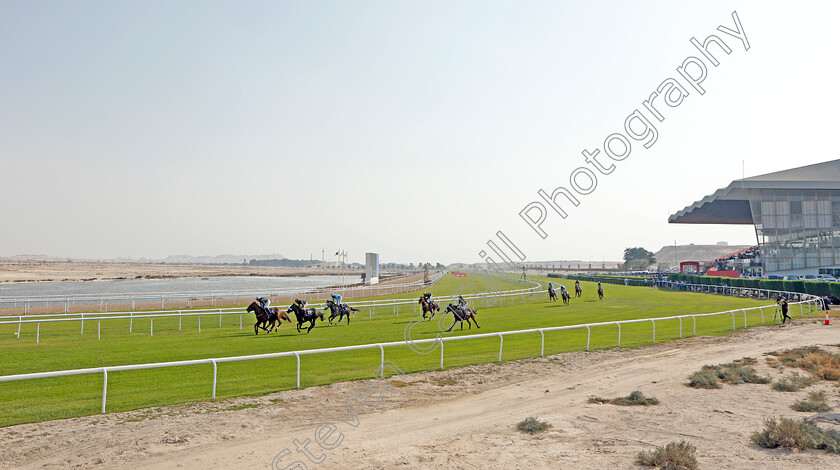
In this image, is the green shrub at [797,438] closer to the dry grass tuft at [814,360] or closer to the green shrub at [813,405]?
the green shrub at [813,405]

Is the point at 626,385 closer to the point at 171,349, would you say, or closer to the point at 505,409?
the point at 505,409

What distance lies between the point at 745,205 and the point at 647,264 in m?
108

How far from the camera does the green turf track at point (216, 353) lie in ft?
27.2

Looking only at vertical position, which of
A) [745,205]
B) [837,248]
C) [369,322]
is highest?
[745,205]

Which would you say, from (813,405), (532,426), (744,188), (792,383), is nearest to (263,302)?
(532,426)

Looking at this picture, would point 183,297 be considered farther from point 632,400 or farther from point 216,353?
point 632,400

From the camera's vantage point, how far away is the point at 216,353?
12.4 metres

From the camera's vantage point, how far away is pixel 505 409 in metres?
7.96

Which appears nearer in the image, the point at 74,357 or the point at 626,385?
the point at 626,385

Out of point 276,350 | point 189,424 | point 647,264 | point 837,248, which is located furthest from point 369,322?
point 647,264

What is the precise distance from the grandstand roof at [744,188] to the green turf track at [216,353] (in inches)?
1643

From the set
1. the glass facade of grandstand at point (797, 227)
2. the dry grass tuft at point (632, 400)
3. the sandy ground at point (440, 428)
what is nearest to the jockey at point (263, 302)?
A: the sandy ground at point (440, 428)

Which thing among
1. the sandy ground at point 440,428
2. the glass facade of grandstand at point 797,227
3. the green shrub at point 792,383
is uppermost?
the glass facade of grandstand at point 797,227

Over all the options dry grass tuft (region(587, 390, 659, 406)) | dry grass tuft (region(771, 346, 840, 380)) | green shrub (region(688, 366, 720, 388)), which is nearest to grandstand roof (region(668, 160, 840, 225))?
dry grass tuft (region(771, 346, 840, 380))
